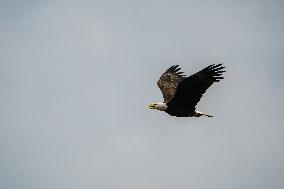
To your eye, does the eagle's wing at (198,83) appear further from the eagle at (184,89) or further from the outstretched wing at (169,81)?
the outstretched wing at (169,81)

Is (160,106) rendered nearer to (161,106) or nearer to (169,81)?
(161,106)

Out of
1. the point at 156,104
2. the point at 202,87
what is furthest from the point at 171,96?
the point at 202,87

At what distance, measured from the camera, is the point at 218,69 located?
19188 millimetres

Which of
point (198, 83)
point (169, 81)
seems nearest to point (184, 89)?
point (198, 83)

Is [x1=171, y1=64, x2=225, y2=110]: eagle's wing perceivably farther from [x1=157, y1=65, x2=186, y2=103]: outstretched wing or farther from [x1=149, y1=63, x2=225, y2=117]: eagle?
[x1=157, y1=65, x2=186, y2=103]: outstretched wing

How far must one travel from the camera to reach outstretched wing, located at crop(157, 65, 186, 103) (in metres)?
22.0

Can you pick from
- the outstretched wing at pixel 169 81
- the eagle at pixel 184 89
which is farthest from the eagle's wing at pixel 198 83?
the outstretched wing at pixel 169 81

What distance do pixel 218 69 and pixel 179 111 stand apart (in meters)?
2.52

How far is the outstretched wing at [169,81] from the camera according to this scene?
22.0 meters

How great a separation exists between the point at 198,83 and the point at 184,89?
0.61m

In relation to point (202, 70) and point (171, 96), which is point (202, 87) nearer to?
point (202, 70)

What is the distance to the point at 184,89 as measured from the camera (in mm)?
19453

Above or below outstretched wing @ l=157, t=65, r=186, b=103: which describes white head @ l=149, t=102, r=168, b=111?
below

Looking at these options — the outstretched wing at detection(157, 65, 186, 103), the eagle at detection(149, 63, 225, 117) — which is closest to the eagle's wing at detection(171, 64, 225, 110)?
the eagle at detection(149, 63, 225, 117)
